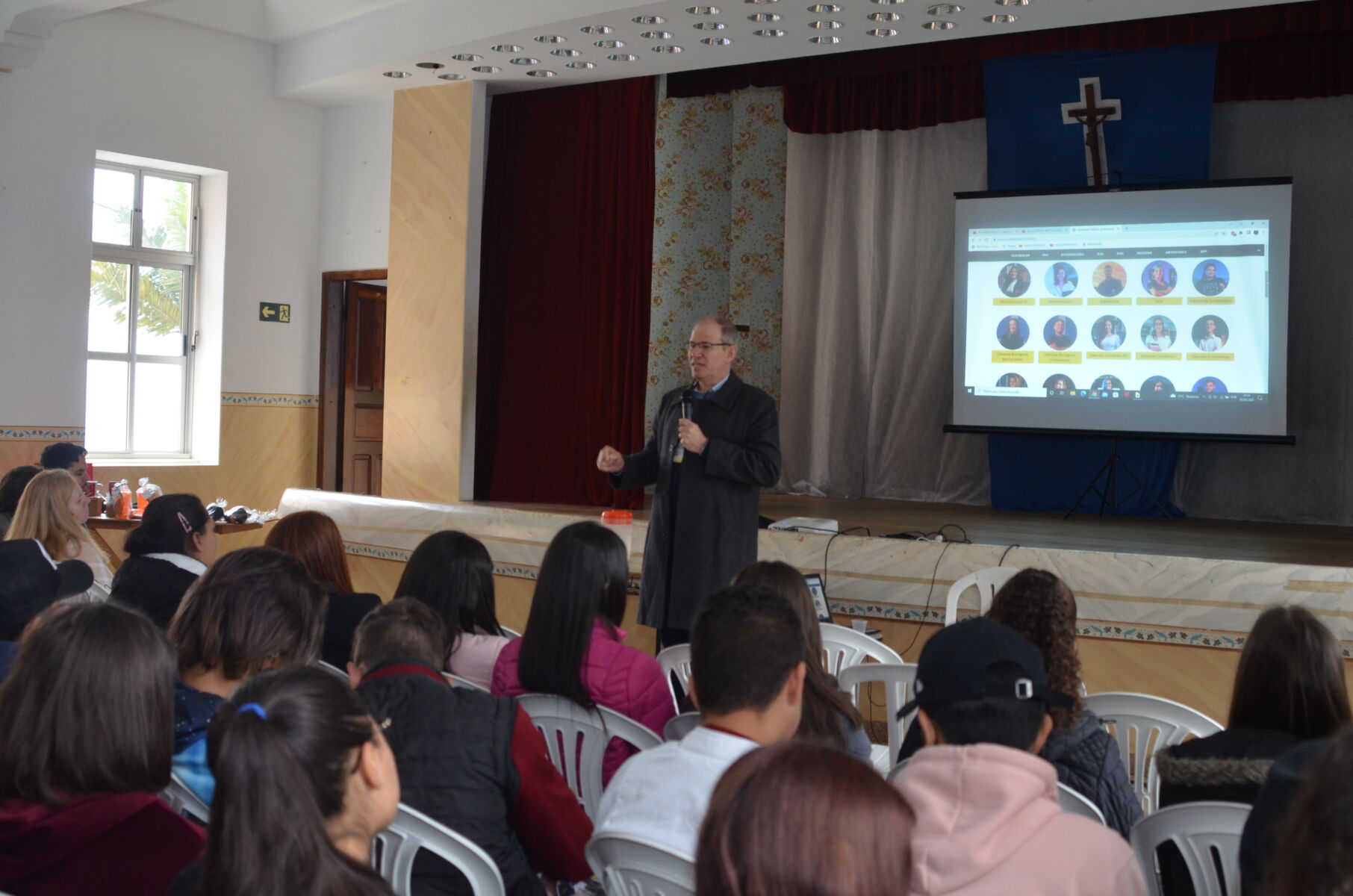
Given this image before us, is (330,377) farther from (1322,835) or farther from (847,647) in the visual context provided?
(1322,835)

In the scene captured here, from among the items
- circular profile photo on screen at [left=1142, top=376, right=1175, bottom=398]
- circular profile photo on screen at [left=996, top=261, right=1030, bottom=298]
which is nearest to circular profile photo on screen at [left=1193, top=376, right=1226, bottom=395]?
circular profile photo on screen at [left=1142, top=376, right=1175, bottom=398]

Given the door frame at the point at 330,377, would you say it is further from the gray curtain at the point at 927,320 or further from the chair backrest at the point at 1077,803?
the chair backrest at the point at 1077,803

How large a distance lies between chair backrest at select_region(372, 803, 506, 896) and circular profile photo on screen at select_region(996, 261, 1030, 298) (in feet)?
18.8

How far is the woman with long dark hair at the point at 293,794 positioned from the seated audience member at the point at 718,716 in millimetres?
407

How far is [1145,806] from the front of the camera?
293cm

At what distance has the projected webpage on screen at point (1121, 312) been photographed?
621 centimetres

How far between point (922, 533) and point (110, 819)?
178 inches

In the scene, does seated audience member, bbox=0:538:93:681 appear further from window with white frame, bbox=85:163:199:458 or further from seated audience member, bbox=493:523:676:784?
window with white frame, bbox=85:163:199:458

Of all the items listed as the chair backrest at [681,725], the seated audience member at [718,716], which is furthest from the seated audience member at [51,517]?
the seated audience member at [718,716]

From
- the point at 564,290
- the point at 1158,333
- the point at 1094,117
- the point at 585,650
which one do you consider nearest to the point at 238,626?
the point at 585,650

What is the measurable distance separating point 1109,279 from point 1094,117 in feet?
2.93

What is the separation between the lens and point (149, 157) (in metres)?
7.20

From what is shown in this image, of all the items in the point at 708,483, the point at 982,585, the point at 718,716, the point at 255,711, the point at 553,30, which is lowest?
the point at 982,585

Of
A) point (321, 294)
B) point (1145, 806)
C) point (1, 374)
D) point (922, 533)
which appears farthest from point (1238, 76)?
point (1, 374)
